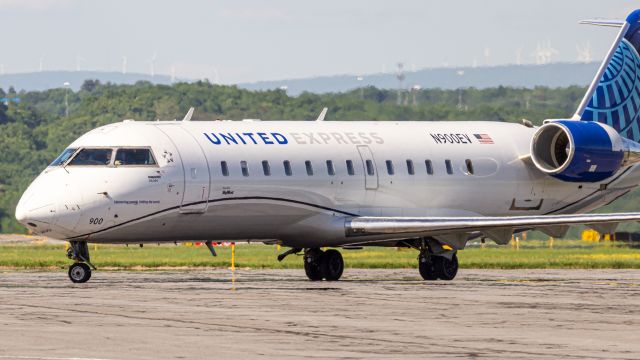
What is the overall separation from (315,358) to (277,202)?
55.0 feet

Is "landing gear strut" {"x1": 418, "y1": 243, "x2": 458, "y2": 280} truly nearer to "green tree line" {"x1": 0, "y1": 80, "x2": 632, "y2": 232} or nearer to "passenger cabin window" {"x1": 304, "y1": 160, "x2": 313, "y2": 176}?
"passenger cabin window" {"x1": 304, "y1": 160, "x2": 313, "y2": 176}

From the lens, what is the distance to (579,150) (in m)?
39.8

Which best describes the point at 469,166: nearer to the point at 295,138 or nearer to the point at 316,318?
the point at 295,138

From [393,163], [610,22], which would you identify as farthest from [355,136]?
[610,22]

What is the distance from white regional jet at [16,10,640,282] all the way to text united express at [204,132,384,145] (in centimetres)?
4

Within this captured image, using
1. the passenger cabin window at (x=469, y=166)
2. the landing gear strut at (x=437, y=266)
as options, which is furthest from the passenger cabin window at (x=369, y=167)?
the passenger cabin window at (x=469, y=166)

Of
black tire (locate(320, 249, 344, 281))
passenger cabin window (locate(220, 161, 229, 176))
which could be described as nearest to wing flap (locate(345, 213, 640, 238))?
black tire (locate(320, 249, 344, 281))

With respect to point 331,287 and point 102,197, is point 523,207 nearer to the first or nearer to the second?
point 331,287

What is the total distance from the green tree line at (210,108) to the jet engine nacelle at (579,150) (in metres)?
90.5

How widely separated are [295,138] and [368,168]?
6.93 ft

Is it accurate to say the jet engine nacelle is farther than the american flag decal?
No

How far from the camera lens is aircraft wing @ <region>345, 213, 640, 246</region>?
36250 mm

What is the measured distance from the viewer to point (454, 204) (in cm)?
3981

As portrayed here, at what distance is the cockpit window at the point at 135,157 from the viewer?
113ft
